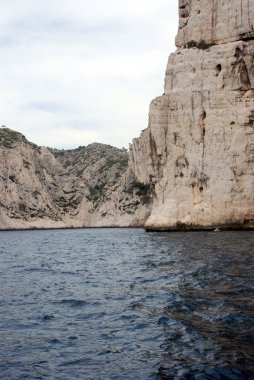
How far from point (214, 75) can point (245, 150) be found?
9.56 metres

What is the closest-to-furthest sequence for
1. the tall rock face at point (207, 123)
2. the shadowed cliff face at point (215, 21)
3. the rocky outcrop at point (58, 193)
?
the tall rock face at point (207, 123)
the shadowed cliff face at point (215, 21)
the rocky outcrop at point (58, 193)

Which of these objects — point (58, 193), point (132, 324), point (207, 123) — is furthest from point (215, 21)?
point (58, 193)

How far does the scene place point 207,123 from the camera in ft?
185

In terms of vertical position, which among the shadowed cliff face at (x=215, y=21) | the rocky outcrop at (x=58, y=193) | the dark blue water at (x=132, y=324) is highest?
the shadowed cliff face at (x=215, y=21)

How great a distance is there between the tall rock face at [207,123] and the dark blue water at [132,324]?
3336 centimetres

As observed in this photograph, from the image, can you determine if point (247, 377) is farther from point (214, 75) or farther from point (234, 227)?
point (214, 75)

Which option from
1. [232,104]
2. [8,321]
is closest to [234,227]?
[232,104]

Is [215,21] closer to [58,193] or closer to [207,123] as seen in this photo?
[207,123]

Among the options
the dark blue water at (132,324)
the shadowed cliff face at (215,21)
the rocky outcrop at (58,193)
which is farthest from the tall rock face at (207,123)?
the rocky outcrop at (58,193)

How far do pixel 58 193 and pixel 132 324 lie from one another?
127 meters

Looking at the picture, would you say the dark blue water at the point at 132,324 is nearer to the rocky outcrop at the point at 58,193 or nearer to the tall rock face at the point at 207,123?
the tall rock face at the point at 207,123

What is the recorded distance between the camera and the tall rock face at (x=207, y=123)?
53656 millimetres

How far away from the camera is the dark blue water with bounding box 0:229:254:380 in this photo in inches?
349

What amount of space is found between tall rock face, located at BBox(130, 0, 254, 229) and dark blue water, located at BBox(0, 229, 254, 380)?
109 ft
